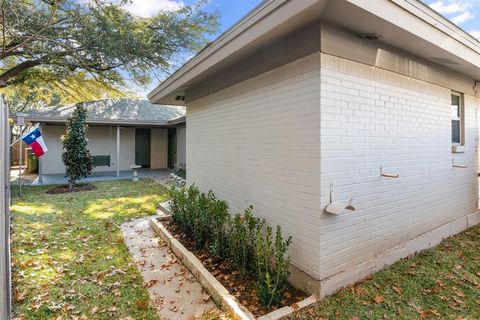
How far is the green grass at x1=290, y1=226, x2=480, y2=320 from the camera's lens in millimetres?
2727

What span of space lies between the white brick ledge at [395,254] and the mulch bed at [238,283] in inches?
14.5

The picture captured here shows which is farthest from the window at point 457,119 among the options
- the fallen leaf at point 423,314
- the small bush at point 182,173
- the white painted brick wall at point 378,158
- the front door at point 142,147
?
the front door at point 142,147

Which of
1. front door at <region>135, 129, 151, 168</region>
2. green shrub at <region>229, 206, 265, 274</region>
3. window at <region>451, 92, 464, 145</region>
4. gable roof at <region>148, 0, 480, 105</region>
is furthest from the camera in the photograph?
front door at <region>135, 129, 151, 168</region>

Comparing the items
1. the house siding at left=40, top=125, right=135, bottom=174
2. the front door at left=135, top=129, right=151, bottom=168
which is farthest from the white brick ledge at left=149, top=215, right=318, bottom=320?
the front door at left=135, top=129, right=151, bottom=168

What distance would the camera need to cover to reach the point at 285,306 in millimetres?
2875

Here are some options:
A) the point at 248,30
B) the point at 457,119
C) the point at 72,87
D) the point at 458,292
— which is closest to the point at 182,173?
the point at 72,87

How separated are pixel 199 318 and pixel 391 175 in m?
3.15

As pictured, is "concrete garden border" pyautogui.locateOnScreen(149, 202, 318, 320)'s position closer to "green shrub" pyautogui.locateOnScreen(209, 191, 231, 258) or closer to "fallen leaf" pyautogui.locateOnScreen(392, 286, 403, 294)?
"green shrub" pyautogui.locateOnScreen(209, 191, 231, 258)

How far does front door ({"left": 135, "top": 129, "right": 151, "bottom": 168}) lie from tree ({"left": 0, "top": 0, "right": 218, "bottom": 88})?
3.84m

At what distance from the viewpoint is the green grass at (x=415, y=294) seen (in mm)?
2727

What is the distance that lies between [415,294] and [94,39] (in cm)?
1130

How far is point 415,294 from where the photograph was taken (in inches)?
120

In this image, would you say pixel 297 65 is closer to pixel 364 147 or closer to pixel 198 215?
pixel 364 147

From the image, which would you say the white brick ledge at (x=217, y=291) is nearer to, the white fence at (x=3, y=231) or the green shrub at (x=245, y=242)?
the green shrub at (x=245, y=242)
